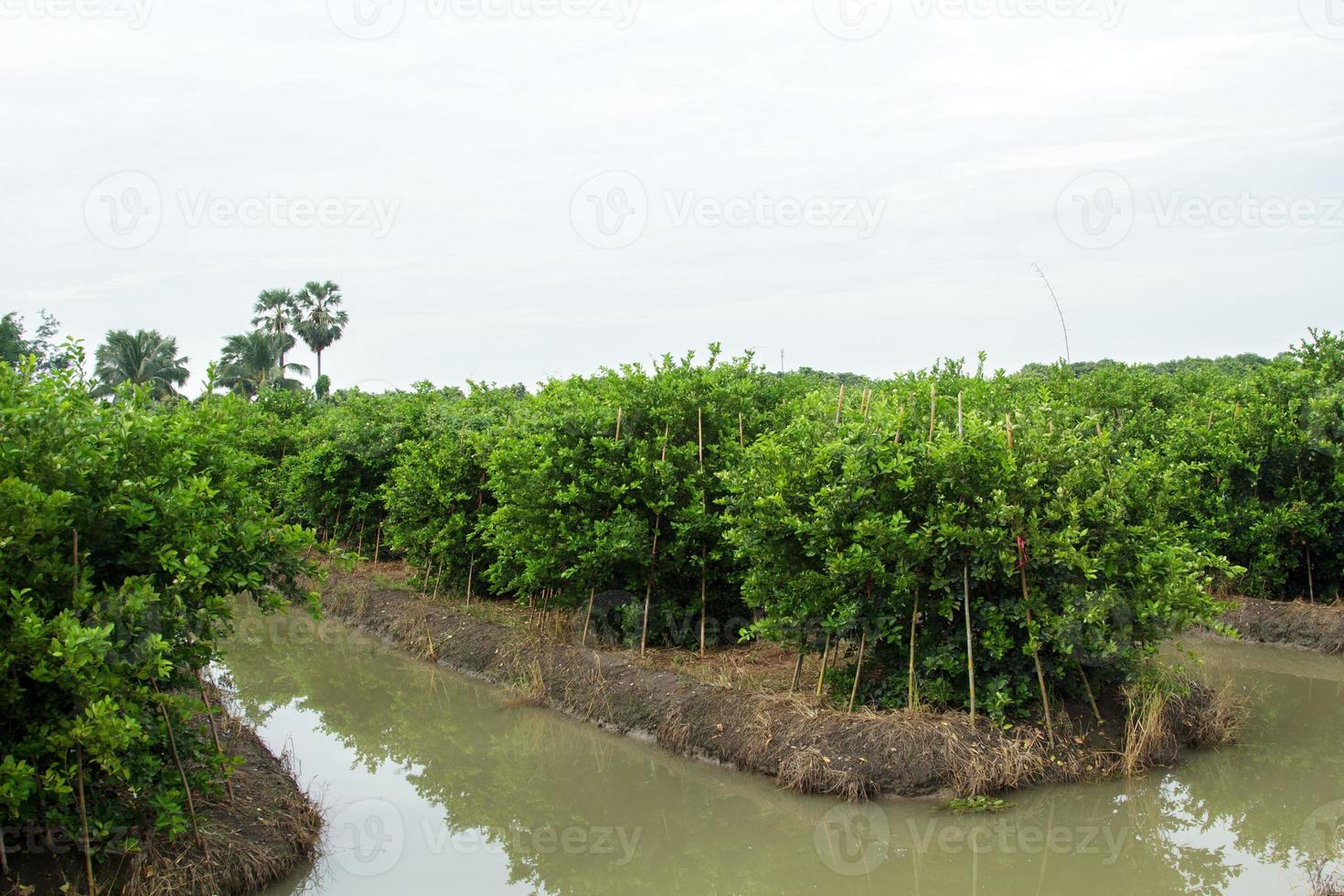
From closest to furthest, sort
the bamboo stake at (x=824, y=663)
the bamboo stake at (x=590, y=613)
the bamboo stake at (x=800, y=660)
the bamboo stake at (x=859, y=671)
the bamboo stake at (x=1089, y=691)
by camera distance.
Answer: the bamboo stake at (x=1089, y=691) → the bamboo stake at (x=859, y=671) → the bamboo stake at (x=824, y=663) → the bamboo stake at (x=800, y=660) → the bamboo stake at (x=590, y=613)

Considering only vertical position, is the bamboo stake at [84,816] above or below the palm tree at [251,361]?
below

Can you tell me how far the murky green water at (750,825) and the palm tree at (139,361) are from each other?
155 ft

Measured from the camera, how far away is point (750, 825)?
8062mm

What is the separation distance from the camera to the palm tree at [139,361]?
2048 inches

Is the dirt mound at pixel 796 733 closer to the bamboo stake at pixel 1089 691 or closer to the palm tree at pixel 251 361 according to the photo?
the bamboo stake at pixel 1089 691

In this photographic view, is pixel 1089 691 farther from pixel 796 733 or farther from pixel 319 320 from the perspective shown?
pixel 319 320

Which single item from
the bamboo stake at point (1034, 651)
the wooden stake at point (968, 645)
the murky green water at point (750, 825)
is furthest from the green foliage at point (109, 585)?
the bamboo stake at point (1034, 651)

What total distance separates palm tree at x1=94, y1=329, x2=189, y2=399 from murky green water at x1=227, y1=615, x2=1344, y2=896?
155 ft

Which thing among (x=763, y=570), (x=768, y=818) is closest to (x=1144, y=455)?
(x=763, y=570)

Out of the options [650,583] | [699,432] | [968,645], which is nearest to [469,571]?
[650,583]

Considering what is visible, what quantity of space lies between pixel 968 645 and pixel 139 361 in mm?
52847

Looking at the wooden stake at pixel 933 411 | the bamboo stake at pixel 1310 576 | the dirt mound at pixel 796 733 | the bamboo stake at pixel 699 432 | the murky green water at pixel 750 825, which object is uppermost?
the wooden stake at pixel 933 411

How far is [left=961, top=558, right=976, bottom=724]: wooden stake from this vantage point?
27.7ft

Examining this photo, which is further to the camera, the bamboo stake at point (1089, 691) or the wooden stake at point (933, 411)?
the wooden stake at point (933, 411)
